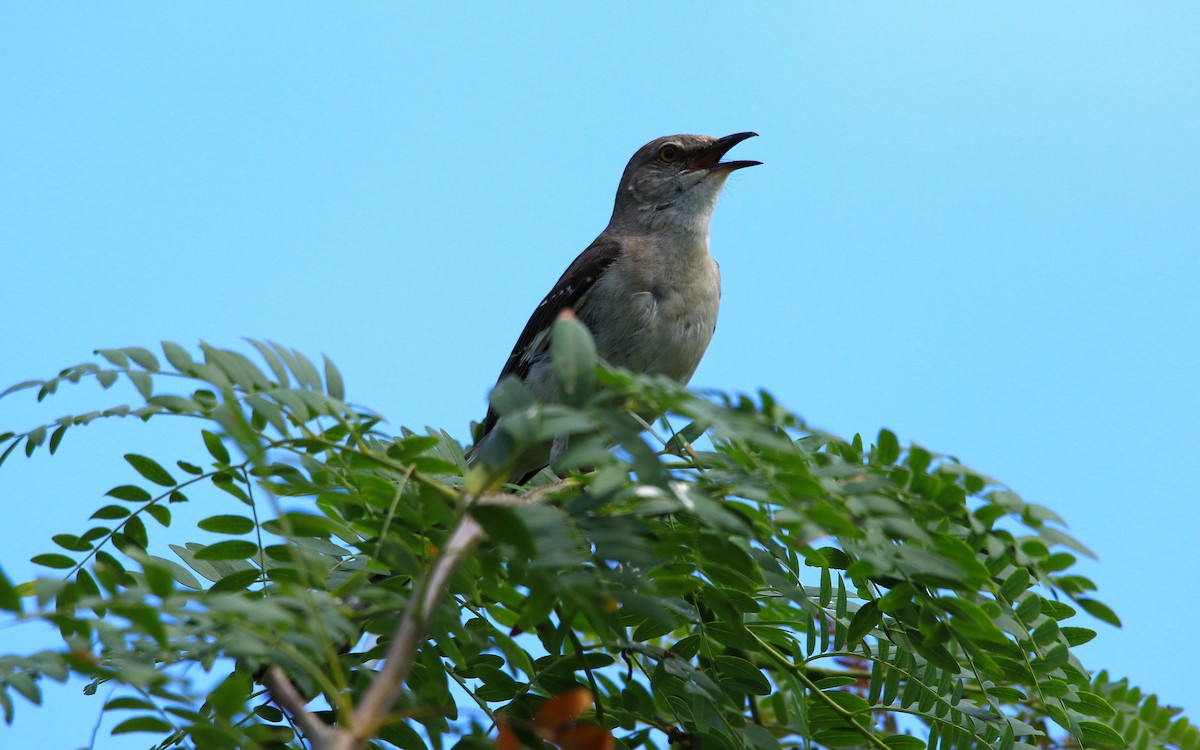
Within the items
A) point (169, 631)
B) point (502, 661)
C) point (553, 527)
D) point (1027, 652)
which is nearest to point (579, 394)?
point (553, 527)

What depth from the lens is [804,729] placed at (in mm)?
2430

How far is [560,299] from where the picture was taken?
6.61 meters

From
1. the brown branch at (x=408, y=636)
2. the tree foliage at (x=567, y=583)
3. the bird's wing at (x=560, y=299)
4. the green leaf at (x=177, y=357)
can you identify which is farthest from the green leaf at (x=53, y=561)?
the bird's wing at (x=560, y=299)

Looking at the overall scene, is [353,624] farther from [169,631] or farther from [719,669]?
[719,669]

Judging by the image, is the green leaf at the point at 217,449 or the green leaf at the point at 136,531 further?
the green leaf at the point at 136,531

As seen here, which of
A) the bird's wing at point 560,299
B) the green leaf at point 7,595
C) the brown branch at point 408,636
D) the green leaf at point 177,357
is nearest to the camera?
the brown branch at point 408,636

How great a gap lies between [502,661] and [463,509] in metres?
1.17

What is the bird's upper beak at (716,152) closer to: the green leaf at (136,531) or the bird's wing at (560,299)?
the bird's wing at (560,299)

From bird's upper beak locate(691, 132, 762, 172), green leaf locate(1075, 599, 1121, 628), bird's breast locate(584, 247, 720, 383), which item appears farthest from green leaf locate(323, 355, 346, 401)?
bird's upper beak locate(691, 132, 762, 172)

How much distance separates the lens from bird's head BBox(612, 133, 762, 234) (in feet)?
22.9

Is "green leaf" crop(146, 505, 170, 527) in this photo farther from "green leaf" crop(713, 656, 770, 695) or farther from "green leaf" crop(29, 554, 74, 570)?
"green leaf" crop(713, 656, 770, 695)

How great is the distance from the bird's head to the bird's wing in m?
0.42

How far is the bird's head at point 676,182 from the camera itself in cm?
698

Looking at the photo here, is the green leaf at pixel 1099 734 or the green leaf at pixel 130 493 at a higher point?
the green leaf at pixel 130 493
